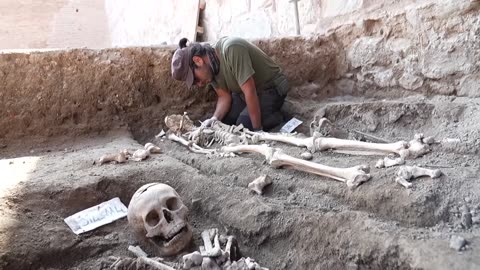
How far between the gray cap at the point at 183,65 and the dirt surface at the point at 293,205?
789mm

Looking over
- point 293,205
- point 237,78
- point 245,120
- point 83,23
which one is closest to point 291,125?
point 245,120

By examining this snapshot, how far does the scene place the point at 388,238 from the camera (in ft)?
4.96

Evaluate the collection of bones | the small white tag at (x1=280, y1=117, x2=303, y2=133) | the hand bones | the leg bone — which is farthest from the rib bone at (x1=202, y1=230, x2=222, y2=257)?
the small white tag at (x1=280, y1=117, x2=303, y2=133)

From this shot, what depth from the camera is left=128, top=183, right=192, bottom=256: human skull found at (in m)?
1.92

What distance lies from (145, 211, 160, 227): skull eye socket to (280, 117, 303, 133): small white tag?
1.73 m

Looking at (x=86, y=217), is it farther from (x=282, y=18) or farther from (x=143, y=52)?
(x=282, y=18)

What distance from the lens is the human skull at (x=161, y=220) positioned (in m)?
1.92

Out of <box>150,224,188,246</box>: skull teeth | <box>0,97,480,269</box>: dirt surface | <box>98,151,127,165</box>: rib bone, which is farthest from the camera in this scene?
<box>98,151,127,165</box>: rib bone

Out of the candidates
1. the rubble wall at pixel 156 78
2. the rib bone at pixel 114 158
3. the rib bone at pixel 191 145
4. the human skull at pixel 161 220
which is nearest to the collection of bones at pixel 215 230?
the human skull at pixel 161 220

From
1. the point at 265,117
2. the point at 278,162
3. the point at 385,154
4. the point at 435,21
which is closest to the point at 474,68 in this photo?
the point at 435,21

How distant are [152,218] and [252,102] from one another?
1741 mm

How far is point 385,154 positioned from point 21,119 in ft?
9.58

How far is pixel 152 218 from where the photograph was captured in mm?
2014

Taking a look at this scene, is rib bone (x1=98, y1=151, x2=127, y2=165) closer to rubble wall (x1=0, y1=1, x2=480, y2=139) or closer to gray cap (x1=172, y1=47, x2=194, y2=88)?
gray cap (x1=172, y1=47, x2=194, y2=88)
